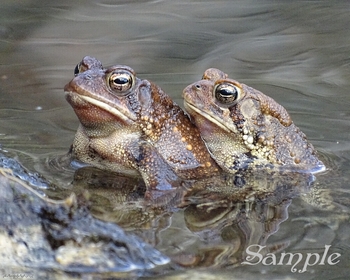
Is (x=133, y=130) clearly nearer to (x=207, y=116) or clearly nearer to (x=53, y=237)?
(x=207, y=116)

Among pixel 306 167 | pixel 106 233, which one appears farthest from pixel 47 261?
pixel 306 167

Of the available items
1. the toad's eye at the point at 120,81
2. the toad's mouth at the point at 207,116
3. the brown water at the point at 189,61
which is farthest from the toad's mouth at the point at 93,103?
the brown water at the point at 189,61

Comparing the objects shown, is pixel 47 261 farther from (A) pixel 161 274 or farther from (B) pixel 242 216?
(B) pixel 242 216

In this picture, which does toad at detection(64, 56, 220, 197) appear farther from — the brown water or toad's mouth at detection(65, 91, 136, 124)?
the brown water

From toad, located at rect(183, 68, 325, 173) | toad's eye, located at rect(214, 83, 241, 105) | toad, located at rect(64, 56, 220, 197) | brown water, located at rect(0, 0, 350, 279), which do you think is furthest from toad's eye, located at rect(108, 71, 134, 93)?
brown water, located at rect(0, 0, 350, 279)

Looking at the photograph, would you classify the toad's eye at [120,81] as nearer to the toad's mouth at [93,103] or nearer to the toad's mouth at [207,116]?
the toad's mouth at [93,103]

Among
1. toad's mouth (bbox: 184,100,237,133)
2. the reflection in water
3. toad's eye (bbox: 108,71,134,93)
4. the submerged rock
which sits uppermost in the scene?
toad's eye (bbox: 108,71,134,93)
